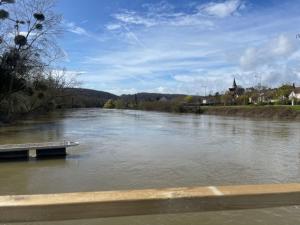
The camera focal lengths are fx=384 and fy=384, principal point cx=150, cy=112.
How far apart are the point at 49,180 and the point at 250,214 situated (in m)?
6.69

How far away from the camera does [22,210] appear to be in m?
2.35

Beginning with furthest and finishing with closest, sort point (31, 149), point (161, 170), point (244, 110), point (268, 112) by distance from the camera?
1. point (244, 110)
2. point (268, 112)
3. point (31, 149)
4. point (161, 170)

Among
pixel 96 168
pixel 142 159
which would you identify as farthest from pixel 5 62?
pixel 142 159

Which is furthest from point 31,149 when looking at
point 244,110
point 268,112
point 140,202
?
point 244,110

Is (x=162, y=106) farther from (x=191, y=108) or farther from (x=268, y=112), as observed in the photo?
(x=268, y=112)

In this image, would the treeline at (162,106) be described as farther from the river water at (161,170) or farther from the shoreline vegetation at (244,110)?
the river water at (161,170)

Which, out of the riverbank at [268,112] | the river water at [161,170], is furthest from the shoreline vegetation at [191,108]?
the river water at [161,170]

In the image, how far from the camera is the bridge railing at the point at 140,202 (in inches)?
93.0

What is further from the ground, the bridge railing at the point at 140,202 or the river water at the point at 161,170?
the bridge railing at the point at 140,202

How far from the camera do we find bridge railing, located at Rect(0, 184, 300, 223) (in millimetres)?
2363

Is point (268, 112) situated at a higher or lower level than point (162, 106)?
lower

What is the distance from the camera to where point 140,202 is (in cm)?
241

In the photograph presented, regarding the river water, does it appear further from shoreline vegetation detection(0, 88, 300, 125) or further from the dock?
A: shoreline vegetation detection(0, 88, 300, 125)

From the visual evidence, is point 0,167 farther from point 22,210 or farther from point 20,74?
point 22,210
